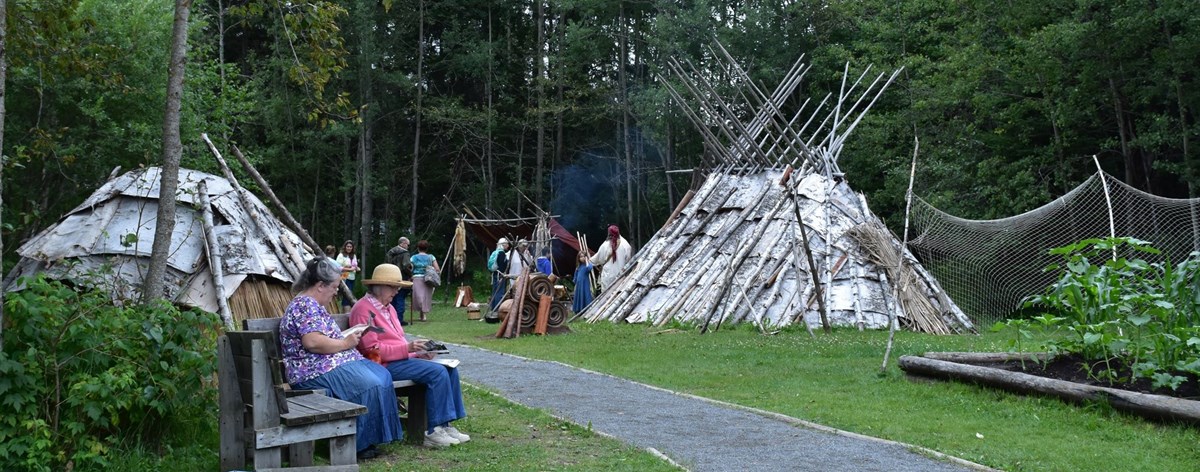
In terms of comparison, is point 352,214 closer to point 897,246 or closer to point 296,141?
point 296,141

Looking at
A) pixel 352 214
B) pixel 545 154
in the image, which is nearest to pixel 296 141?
pixel 352 214

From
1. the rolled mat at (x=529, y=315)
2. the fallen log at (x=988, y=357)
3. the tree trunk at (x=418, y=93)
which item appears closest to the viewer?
the fallen log at (x=988, y=357)

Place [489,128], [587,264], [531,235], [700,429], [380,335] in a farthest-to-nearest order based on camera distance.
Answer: [489,128] < [531,235] < [587,264] < [700,429] < [380,335]

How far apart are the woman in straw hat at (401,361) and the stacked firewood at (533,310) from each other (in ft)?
26.3

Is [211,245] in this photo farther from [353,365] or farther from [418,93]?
[418,93]

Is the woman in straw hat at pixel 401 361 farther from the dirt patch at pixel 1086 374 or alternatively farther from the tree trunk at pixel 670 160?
the tree trunk at pixel 670 160

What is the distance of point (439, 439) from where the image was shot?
665cm

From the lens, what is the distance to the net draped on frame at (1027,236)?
1412 cm

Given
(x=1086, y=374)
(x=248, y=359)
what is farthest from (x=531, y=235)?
(x=248, y=359)

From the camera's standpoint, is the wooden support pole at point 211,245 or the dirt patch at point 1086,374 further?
the wooden support pole at point 211,245

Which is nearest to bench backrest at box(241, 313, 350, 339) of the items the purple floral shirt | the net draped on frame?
the purple floral shirt

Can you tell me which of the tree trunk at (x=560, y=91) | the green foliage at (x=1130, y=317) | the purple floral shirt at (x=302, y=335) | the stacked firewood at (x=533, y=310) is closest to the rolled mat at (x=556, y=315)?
the stacked firewood at (x=533, y=310)

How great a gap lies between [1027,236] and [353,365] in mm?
12193

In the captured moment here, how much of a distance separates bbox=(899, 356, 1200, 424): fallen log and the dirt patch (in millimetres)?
223
